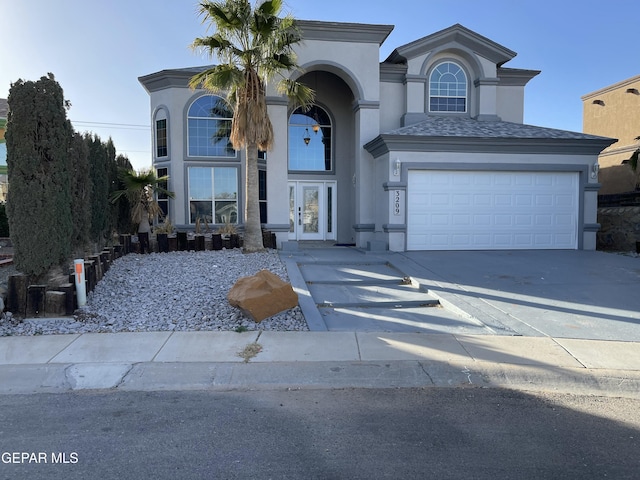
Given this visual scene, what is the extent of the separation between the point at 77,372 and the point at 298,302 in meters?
3.60

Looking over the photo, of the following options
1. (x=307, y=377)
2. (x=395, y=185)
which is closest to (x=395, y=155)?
(x=395, y=185)

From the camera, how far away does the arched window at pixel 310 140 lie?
54.2ft

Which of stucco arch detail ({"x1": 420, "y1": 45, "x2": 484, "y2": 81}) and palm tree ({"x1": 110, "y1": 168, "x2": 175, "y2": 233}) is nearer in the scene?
palm tree ({"x1": 110, "y1": 168, "x2": 175, "y2": 233})

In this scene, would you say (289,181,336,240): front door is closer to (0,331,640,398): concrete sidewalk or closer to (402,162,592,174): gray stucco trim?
(402,162,592,174): gray stucco trim

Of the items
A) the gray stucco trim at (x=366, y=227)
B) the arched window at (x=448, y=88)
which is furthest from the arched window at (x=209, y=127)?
the arched window at (x=448, y=88)

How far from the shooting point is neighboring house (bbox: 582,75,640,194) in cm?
2111

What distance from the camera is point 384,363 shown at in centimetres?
530

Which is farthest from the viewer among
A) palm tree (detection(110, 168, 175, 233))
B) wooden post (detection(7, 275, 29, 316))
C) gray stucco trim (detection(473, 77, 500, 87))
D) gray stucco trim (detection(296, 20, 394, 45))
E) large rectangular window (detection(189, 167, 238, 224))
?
gray stucco trim (detection(473, 77, 500, 87))

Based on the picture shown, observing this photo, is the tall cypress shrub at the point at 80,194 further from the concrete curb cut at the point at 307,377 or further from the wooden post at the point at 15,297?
the concrete curb cut at the point at 307,377

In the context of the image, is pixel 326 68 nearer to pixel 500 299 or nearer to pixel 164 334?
pixel 500 299

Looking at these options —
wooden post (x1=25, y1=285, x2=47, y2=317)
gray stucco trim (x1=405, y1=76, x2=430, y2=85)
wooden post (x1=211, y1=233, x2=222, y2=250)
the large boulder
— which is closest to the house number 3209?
gray stucco trim (x1=405, y1=76, x2=430, y2=85)

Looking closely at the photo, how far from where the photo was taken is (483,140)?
13.4 metres

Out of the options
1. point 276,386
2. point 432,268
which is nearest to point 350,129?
point 432,268

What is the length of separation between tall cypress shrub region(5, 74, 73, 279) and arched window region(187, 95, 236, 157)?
7950mm
